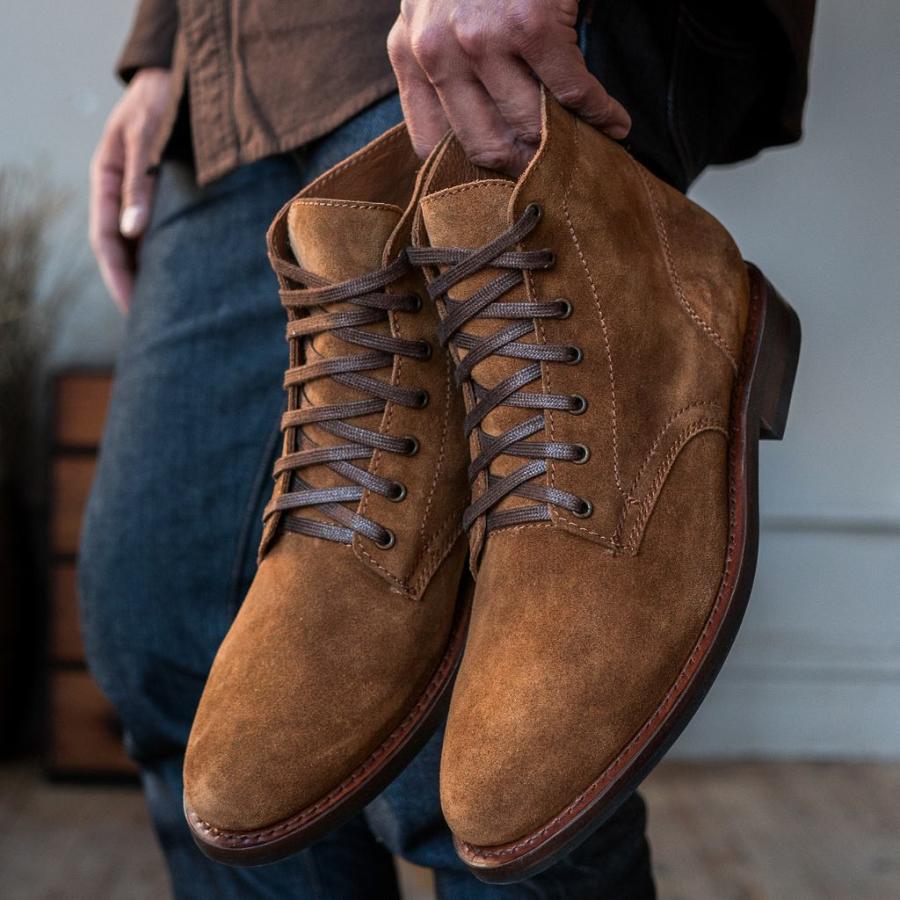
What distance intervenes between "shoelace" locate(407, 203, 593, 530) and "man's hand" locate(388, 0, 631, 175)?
2.0 inches

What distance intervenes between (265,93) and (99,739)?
1.42 meters

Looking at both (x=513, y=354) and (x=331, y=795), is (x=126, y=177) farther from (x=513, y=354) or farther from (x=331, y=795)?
(x=331, y=795)

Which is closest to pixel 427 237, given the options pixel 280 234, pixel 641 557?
pixel 280 234

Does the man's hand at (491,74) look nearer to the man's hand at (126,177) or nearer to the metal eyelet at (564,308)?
the metal eyelet at (564,308)

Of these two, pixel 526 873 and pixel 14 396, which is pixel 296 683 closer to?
pixel 526 873

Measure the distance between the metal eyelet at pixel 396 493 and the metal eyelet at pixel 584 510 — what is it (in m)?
0.11

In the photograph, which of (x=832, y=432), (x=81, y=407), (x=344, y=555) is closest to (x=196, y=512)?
(x=344, y=555)

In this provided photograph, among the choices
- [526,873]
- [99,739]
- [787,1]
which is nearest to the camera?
[526,873]

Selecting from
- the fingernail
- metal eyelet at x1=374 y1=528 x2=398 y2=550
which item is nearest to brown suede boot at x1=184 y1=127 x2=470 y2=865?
metal eyelet at x1=374 y1=528 x2=398 y2=550

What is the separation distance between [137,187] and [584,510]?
0.62 meters

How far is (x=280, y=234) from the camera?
2.29 feet

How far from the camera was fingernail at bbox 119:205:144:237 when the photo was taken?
3.35ft

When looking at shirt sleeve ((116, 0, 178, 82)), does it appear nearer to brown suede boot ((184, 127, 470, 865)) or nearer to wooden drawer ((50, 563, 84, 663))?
brown suede boot ((184, 127, 470, 865))

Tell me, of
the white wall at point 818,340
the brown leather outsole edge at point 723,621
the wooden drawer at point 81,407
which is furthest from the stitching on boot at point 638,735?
the wooden drawer at point 81,407
